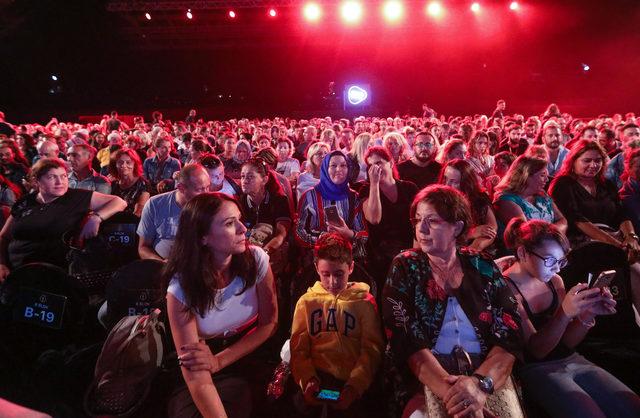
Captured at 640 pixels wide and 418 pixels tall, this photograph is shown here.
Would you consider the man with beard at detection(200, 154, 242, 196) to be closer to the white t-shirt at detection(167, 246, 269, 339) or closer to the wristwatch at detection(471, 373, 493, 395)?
the white t-shirt at detection(167, 246, 269, 339)

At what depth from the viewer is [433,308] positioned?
191 cm

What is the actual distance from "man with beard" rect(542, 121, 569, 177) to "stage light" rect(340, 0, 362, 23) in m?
12.9

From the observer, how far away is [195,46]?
21281 millimetres

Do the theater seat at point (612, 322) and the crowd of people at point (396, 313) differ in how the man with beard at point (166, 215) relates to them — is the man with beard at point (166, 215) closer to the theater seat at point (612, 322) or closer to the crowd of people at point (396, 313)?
the crowd of people at point (396, 313)

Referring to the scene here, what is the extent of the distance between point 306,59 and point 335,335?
21.5 m

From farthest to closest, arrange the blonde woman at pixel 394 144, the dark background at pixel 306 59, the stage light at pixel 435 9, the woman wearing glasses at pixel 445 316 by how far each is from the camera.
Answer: the dark background at pixel 306 59
the stage light at pixel 435 9
the blonde woman at pixel 394 144
the woman wearing glasses at pixel 445 316

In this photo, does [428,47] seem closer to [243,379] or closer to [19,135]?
[19,135]

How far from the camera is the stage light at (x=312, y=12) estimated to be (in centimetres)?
1658

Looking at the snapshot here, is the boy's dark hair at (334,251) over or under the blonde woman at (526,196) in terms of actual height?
under

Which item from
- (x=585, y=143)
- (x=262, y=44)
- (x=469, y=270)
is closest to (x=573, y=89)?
(x=262, y=44)

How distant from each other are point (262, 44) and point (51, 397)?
21.3 metres

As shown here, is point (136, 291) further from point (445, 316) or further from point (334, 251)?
point (445, 316)

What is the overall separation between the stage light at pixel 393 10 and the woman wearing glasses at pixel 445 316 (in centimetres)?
1728

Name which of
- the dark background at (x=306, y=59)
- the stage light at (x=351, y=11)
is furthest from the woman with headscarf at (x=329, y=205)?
the dark background at (x=306, y=59)
